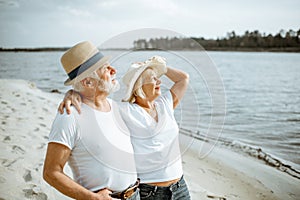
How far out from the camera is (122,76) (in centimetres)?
144

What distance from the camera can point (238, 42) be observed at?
5.97 metres

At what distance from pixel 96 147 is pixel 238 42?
5.21m

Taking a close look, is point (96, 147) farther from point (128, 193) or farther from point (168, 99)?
point (168, 99)

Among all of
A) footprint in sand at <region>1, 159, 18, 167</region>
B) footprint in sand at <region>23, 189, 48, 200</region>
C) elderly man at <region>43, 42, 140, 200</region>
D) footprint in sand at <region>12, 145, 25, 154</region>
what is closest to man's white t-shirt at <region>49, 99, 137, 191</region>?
elderly man at <region>43, 42, 140, 200</region>

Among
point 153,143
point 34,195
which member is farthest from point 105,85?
point 34,195

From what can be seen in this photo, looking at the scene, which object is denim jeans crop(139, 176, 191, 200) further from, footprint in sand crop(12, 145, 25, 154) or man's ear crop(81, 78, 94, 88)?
footprint in sand crop(12, 145, 25, 154)

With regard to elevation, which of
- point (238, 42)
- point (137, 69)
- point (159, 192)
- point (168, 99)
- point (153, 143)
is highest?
point (238, 42)

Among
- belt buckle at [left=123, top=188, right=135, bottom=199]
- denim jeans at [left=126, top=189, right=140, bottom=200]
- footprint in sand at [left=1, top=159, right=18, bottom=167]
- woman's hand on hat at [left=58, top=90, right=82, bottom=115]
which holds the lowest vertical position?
footprint in sand at [left=1, top=159, right=18, bottom=167]

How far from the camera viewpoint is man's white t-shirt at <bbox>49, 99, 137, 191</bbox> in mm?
1119

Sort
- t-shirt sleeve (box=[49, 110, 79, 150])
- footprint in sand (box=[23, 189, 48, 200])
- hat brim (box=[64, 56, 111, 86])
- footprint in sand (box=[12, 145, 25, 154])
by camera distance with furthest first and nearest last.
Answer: footprint in sand (box=[12, 145, 25, 154]), footprint in sand (box=[23, 189, 48, 200]), hat brim (box=[64, 56, 111, 86]), t-shirt sleeve (box=[49, 110, 79, 150])

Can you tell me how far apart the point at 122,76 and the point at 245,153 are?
9.31 feet

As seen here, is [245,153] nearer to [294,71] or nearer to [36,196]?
[36,196]

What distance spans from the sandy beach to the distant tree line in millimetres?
435

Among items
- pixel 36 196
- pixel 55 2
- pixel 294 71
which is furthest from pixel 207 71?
pixel 294 71
